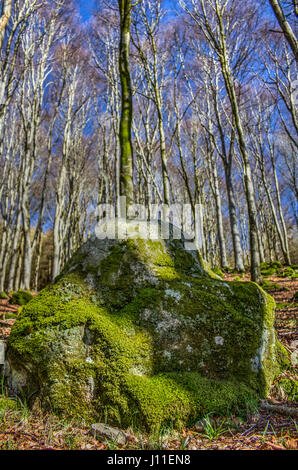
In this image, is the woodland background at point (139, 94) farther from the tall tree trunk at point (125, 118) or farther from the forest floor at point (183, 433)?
the forest floor at point (183, 433)

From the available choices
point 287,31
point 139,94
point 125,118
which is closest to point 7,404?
point 125,118

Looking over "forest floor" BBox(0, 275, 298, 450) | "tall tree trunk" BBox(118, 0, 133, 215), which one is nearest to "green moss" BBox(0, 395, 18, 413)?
"forest floor" BBox(0, 275, 298, 450)

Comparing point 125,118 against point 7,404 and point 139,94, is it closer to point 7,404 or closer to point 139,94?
point 7,404

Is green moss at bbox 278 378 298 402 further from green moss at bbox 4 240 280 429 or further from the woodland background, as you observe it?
the woodland background

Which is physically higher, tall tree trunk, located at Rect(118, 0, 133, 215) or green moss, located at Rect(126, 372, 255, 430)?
tall tree trunk, located at Rect(118, 0, 133, 215)

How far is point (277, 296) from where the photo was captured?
662 cm

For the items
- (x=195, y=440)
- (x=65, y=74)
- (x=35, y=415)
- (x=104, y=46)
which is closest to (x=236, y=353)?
(x=195, y=440)

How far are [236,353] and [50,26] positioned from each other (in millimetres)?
13934

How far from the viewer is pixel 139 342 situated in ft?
7.80

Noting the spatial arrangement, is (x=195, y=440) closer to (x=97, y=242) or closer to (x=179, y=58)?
(x=97, y=242)

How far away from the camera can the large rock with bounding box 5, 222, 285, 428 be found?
2.13m

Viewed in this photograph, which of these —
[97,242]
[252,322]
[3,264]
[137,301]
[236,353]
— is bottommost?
[236,353]

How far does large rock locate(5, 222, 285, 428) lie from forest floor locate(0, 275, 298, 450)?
0.10 m
